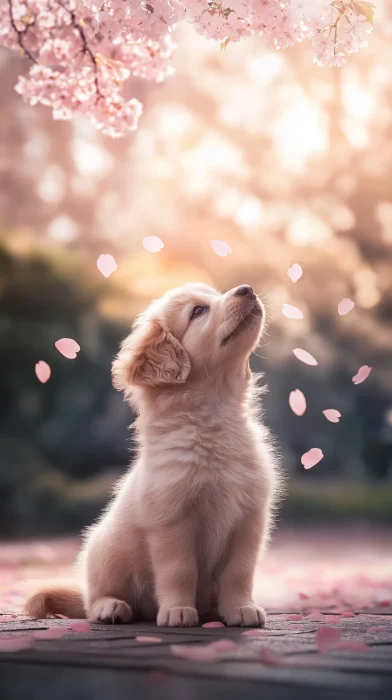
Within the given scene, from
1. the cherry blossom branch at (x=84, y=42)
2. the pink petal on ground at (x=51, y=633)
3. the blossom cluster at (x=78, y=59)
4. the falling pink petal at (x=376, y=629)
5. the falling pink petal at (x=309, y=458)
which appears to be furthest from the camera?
the blossom cluster at (x=78, y=59)

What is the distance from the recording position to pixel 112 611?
253cm

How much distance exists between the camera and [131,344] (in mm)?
2879

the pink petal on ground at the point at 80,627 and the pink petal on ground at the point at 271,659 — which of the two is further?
the pink petal on ground at the point at 80,627

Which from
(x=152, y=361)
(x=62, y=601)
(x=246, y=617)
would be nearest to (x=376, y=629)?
(x=246, y=617)

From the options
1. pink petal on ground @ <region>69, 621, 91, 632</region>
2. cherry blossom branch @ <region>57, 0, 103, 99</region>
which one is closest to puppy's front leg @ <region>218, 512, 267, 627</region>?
pink petal on ground @ <region>69, 621, 91, 632</region>

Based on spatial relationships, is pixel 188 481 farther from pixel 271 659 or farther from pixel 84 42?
pixel 84 42

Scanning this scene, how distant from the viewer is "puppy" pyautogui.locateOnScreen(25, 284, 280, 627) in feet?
8.11

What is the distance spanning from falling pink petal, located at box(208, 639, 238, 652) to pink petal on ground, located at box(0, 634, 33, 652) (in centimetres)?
46

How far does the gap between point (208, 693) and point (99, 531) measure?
1.31 meters

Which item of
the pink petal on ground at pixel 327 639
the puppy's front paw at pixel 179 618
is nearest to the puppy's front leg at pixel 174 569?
the puppy's front paw at pixel 179 618

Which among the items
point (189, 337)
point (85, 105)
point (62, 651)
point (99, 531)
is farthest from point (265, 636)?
point (85, 105)

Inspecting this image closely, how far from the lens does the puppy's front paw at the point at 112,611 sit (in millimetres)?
2535

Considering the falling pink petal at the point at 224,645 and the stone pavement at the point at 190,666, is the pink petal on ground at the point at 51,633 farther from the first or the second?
the falling pink petal at the point at 224,645

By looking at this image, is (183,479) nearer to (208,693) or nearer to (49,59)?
(208,693)
